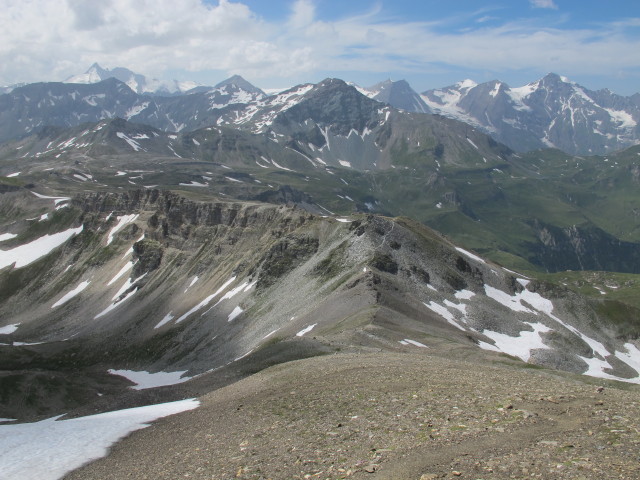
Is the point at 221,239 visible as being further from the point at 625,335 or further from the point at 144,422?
the point at 144,422

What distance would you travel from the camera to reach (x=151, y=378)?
95.8m

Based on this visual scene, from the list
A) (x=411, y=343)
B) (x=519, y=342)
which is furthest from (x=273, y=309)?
(x=519, y=342)

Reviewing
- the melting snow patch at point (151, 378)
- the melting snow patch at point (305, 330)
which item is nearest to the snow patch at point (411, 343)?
the melting snow patch at point (305, 330)

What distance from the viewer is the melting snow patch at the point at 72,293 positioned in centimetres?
16075

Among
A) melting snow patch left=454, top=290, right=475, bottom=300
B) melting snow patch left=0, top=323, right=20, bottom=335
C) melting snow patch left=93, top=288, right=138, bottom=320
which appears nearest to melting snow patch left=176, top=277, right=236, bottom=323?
melting snow patch left=93, top=288, right=138, bottom=320

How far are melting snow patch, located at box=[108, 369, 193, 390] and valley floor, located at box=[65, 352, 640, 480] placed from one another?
56616mm

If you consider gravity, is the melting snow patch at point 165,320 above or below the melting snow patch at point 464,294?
below

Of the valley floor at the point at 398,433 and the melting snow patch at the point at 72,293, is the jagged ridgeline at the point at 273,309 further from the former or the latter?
the valley floor at the point at 398,433

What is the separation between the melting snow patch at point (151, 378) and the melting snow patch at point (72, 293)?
6665cm

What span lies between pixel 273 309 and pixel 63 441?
66814 mm

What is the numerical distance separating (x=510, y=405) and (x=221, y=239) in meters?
129

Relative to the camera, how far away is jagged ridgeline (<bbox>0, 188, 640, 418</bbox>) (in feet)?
252

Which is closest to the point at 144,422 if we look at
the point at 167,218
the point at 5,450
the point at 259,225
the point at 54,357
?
the point at 5,450

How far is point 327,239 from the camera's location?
114000 millimetres
